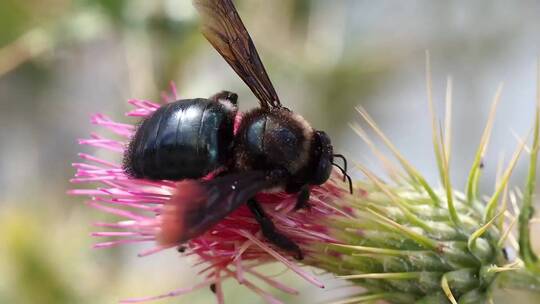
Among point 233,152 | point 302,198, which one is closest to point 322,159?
point 302,198

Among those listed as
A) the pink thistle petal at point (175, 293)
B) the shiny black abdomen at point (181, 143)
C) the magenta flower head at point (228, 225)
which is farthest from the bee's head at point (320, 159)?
the pink thistle petal at point (175, 293)

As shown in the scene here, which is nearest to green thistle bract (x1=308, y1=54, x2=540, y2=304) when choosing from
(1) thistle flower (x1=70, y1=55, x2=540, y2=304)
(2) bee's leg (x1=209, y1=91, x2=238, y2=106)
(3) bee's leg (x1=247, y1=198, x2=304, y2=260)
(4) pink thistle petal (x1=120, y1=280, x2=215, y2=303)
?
(1) thistle flower (x1=70, y1=55, x2=540, y2=304)

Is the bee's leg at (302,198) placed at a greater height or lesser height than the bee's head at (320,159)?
lesser

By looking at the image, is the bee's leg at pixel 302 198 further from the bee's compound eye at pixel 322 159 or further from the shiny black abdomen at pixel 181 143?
the shiny black abdomen at pixel 181 143

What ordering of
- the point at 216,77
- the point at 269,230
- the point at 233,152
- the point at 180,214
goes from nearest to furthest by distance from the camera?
1. the point at 180,214
2. the point at 233,152
3. the point at 269,230
4. the point at 216,77

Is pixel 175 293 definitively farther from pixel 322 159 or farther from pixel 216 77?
pixel 216 77
